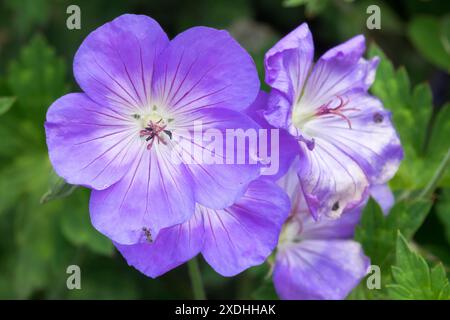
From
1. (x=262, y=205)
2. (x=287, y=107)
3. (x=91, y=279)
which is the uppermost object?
(x=287, y=107)

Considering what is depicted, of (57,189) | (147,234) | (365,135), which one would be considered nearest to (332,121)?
(365,135)

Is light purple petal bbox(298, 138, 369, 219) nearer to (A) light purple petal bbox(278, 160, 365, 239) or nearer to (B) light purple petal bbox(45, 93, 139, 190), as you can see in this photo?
(A) light purple petal bbox(278, 160, 365, 239)

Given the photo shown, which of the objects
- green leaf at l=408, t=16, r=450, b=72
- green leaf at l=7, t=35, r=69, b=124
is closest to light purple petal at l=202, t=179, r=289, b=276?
green leaf at l=7, t=35, r=69, b=124

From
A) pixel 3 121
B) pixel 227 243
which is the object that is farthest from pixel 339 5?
pixel 227 243

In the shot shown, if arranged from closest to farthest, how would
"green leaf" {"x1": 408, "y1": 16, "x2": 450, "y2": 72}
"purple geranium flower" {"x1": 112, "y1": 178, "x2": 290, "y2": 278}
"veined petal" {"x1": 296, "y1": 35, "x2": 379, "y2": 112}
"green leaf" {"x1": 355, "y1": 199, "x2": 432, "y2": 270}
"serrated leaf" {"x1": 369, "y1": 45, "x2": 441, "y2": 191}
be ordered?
"purple geranium flower" {"x1": 112, "y1": 178, "x2": 290, "y2": 278}, "veined petal" {"x1": 296, "y1": 35, "x2": 379, "y2": 112}, "green leaf" {"x1": 355, "y1": 199, "x2": 432, "y2": 270}, "serrated leaf" {"x1": 369, "y1": 45, "x2": 441, "y2": 191}, "green leaf" {"x1": 408, "y1": 16, "x2": 450, "y2": 72}

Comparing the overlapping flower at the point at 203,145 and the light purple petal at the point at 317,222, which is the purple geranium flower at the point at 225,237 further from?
the light purple petal at the point at 317,222

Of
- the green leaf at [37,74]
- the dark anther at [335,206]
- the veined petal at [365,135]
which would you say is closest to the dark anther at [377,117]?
the veined petal at [365,135]

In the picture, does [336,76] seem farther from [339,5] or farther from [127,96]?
[339,5]
